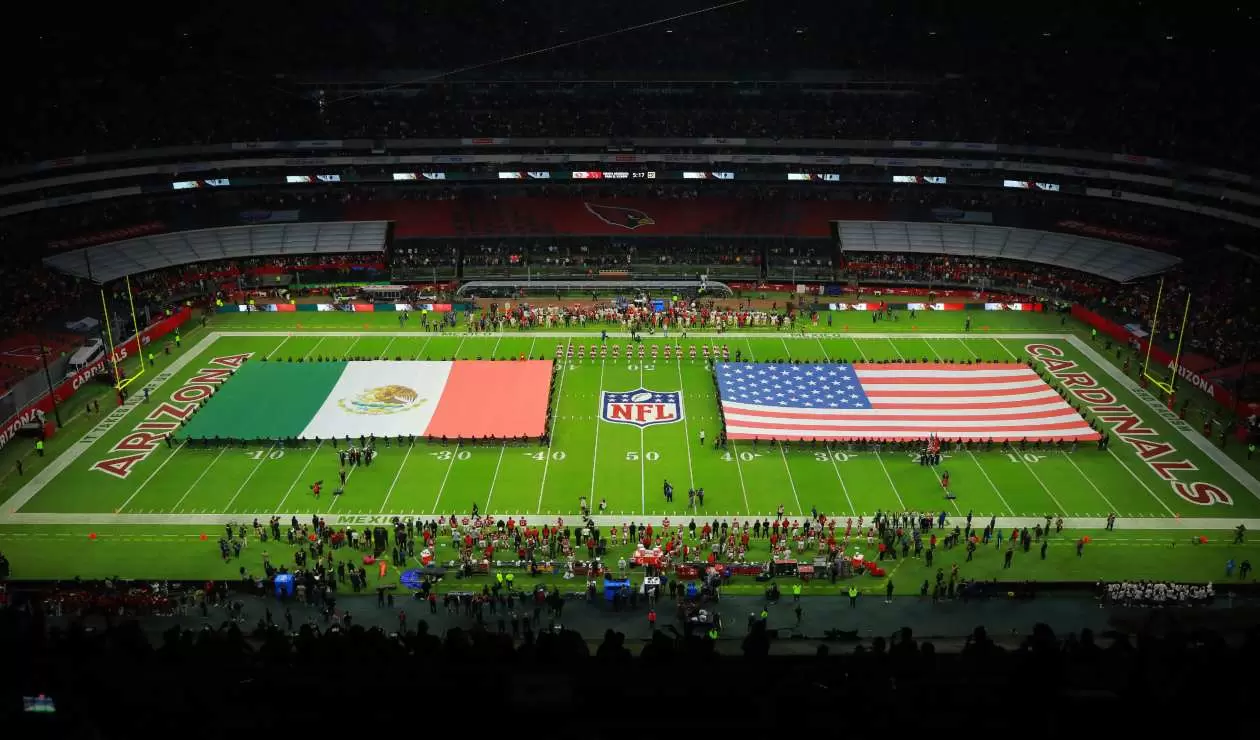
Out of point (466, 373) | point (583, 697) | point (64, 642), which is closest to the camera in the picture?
point (583, 697)

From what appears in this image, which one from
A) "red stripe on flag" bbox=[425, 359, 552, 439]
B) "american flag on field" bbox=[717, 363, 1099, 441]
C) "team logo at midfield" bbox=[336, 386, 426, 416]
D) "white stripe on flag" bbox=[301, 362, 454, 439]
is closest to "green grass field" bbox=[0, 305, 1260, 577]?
"american flag on field" bbox=[717, 363, 1099, 441]

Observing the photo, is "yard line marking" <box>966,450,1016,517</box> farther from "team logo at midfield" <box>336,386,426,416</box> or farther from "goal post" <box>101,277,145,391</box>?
"goal post" <box>101,277,145,391</box>

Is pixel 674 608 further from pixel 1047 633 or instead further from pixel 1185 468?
pixel 1185 468

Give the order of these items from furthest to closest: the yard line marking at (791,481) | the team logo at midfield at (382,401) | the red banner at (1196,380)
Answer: the team logo at midfield at (382,401)
the red banner at (1196,380)
the yard line marking at (791,481)

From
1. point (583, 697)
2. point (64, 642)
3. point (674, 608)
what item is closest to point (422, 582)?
point (674, 608)

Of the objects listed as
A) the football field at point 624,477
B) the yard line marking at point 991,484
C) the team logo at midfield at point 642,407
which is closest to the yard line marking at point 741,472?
the football field at point 624,477

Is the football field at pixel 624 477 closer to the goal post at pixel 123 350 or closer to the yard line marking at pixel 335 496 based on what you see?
the yard line marking at pixel 335 496
